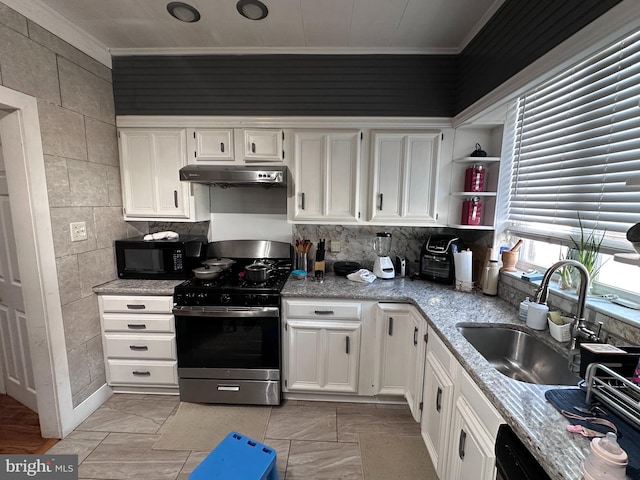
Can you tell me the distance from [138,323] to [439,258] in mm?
2470

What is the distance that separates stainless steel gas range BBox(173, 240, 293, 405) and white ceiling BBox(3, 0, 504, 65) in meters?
1.78

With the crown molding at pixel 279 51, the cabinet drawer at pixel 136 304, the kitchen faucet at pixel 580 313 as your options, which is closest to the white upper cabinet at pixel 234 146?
the crown molding at pixel 279 51

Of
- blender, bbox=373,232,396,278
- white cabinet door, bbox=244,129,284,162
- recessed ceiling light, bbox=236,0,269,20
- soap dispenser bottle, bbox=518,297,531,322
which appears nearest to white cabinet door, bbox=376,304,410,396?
blender, bbox=373,232,396,278

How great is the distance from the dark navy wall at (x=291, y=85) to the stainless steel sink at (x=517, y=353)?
1.66 m

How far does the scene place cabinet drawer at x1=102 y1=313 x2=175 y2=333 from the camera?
2168 mm

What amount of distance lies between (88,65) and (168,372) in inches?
96.1

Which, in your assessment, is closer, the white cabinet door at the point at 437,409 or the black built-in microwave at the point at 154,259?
the white cabinet door at the point at 437,409

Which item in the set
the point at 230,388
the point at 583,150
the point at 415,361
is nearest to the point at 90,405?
the point at 230,388

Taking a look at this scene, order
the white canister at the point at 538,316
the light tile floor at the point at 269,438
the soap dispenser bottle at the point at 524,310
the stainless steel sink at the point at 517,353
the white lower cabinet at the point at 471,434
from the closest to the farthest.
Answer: the white lower cabinet at the point at 471,434
the stainless steel sink at the point at 517,353
the white canister at the point at 538,316
the soap dispenser bottle at the point at 524,310
the light tile floor at the point at 269,438

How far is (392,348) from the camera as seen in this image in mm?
2102

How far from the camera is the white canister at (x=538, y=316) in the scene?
145 centimetres

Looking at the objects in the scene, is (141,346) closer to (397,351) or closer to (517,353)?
(397,351)

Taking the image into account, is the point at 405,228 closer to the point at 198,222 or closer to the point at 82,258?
the point at 198,222

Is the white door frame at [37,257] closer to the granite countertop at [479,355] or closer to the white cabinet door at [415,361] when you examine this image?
the granite countertop at [479,355]
